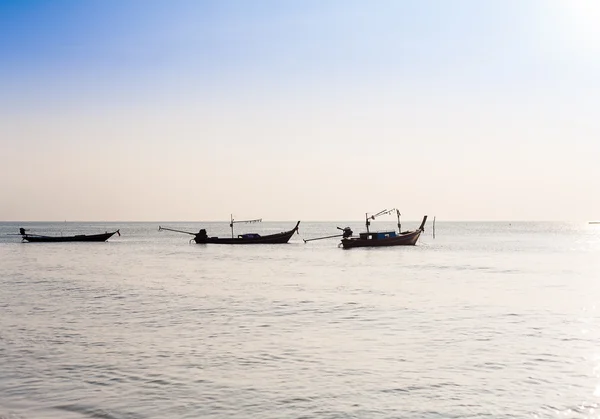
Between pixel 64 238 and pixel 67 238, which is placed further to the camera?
pixel 64 238

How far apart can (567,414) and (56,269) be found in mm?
47794

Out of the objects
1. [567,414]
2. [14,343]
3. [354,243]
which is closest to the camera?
[567,414]

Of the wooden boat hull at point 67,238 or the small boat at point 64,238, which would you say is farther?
the wooden boat hull at point 67,238

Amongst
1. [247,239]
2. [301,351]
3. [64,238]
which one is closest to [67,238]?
[64,238]

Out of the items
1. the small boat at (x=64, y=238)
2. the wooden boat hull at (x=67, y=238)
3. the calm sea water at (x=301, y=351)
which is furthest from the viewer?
the wooden boat hull at (x=67, y=238)

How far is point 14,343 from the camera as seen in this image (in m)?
20.0

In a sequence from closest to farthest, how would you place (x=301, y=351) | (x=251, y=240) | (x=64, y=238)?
(x=301, y=351)
(x=251, y=240)
(x=64, y=238)

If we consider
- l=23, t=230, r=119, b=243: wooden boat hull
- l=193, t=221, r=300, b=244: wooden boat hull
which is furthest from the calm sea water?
l=23, t=230, r=119, b=243: wooden boat hull

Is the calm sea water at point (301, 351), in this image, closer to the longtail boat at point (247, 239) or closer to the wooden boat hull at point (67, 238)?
the longtail boat at point (247, 239)

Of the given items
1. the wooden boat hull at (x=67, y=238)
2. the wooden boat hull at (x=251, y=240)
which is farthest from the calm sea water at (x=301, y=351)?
the wooden boat hull at (x=67, y=238)

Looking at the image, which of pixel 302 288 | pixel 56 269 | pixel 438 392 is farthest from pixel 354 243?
pixel 438 392

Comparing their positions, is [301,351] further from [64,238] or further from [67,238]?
[64,238]

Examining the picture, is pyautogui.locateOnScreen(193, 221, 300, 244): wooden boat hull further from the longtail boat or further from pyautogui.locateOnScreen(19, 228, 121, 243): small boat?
pyautogui.locateOnScreen(19, 228, 121, 243): small boat

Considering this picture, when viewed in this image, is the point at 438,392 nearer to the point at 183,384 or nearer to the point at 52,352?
the point at 183,384
